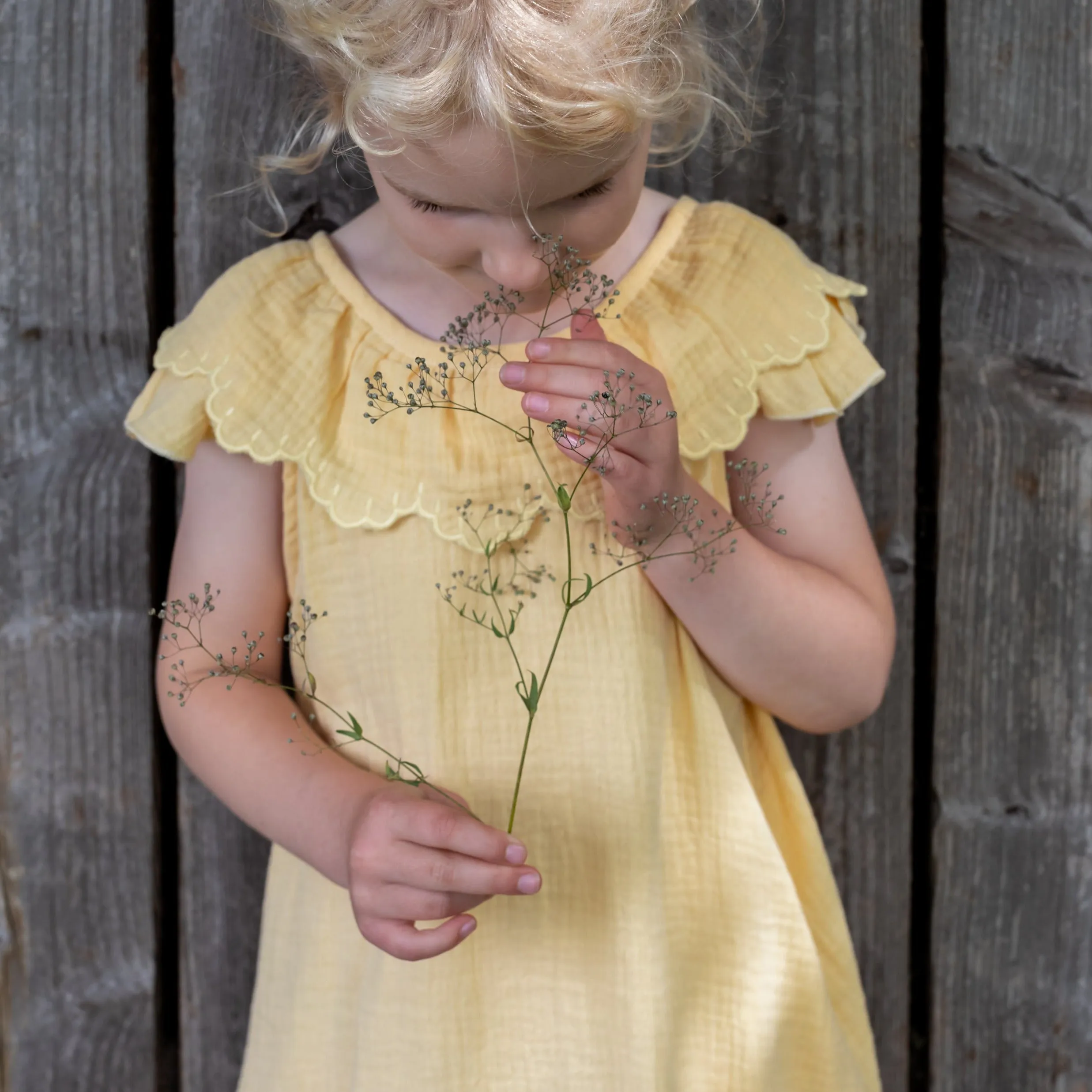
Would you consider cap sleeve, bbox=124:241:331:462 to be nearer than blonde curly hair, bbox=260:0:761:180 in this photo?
No

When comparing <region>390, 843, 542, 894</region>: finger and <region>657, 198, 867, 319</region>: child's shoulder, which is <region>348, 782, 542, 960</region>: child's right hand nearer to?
<region>390, 843, 542, 894</region>: finger

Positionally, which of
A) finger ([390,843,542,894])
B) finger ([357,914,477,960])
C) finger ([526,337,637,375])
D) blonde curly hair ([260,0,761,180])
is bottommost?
finger ([357,914,477,960])

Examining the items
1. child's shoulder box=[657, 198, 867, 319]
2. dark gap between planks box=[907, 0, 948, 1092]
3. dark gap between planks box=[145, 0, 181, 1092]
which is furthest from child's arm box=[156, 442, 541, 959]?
dark gap between planks box=[907, 0, 948, 1092]

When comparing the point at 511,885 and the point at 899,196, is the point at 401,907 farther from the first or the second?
the point at 899,196

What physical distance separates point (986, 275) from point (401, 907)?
0.71 metres

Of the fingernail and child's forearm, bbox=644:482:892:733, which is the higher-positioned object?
child's forearm, bbox=644:482:892:733

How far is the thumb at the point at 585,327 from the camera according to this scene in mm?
651

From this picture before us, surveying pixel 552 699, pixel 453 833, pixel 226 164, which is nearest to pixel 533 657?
pixel 552 699

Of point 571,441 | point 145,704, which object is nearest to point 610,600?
point 571,441

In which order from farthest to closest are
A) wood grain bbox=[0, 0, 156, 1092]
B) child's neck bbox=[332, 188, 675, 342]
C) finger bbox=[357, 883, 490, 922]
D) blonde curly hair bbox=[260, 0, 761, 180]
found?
wood grain bbox=[0, 0, 156, 1092]
child's neck bbox=[332, 188, 675, 342]
finger bbox=[357, 883, 490, 922]
blonde curly hair bbox=[260, 0, 761, 180]

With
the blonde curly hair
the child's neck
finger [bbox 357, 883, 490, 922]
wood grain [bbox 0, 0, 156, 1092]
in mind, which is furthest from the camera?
wood grain [bbox 0, 0, 156, 1092]

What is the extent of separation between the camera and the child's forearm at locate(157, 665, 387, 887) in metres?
0.76

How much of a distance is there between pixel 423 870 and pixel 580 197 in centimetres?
43

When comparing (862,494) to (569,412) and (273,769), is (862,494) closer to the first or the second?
(569,412)
